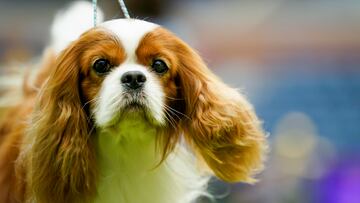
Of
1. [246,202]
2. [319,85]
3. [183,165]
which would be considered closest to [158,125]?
[183,165]

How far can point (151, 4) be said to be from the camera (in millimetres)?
4785

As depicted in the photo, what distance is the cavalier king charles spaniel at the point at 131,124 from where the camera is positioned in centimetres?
216

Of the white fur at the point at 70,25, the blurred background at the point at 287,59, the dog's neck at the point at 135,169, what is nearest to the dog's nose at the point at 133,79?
the dog's neck at the point at 135,169

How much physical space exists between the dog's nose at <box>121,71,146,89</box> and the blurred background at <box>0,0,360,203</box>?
1948 mm

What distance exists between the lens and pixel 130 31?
7.15ft

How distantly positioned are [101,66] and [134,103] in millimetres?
145

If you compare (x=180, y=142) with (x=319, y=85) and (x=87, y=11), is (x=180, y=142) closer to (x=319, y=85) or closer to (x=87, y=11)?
(x=87, y=11)

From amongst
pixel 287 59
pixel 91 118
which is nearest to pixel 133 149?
pixel 91 118

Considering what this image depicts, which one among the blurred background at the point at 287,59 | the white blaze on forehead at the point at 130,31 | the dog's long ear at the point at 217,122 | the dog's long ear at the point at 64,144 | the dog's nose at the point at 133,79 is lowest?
the dog's long ear at the point at 64,144

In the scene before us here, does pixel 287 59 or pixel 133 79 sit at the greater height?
pixel 287 59

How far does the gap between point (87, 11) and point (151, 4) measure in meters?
1.50

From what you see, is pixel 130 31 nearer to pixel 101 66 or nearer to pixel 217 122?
pixel 101 66

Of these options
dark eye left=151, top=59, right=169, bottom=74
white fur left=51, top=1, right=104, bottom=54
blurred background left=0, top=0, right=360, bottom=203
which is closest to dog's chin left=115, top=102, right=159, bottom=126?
dark eye left=151, top=59, right=169, bottom=74

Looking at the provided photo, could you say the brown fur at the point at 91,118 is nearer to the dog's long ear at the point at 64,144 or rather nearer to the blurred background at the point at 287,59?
the dog's long ear at the point at 64,144
